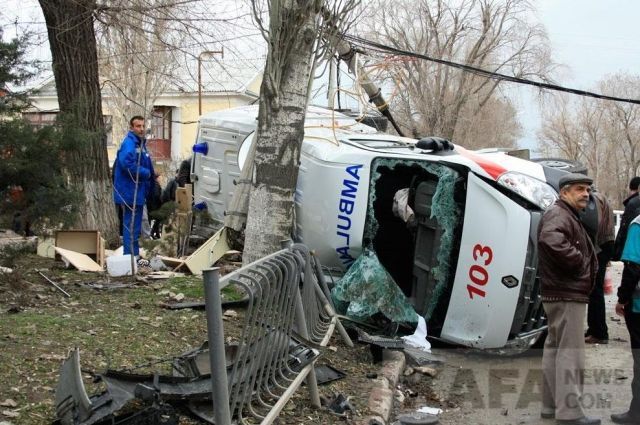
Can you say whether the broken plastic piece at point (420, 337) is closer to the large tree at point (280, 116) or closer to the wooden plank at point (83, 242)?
the large tree at point (280, 116)

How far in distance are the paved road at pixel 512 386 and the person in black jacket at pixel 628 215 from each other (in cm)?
107

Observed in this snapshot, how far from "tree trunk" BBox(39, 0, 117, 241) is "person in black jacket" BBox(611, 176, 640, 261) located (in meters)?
6.29

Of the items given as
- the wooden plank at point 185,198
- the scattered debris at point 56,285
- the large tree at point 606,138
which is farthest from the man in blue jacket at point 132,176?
the large tree at point 606,138

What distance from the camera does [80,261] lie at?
852cm

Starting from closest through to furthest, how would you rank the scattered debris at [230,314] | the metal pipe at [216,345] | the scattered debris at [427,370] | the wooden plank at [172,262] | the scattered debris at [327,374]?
the metal pipe at [216,345] → the scattered debris at [327,374] → the scattered debris at [230,314] → the scattered debris at [427,370] → the wooden plank at [172,262]

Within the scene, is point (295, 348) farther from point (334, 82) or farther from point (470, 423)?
point (334, 82)

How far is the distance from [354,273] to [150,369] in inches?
115

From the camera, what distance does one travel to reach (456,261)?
7297 millimetres

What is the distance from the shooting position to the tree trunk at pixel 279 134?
7.00 m

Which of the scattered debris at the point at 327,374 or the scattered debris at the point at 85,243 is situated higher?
the scattered debris at the point at 85,243

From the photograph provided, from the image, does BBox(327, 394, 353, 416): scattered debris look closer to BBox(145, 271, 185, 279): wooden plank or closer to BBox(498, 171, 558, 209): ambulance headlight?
BBox(498, 171, 558, 209): ambulance headlight

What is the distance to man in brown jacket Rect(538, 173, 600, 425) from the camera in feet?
17.8

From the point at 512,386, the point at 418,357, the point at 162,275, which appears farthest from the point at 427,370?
the point at 162,275

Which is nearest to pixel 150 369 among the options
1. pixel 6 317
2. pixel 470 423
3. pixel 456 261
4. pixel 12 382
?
pixel 12 382
